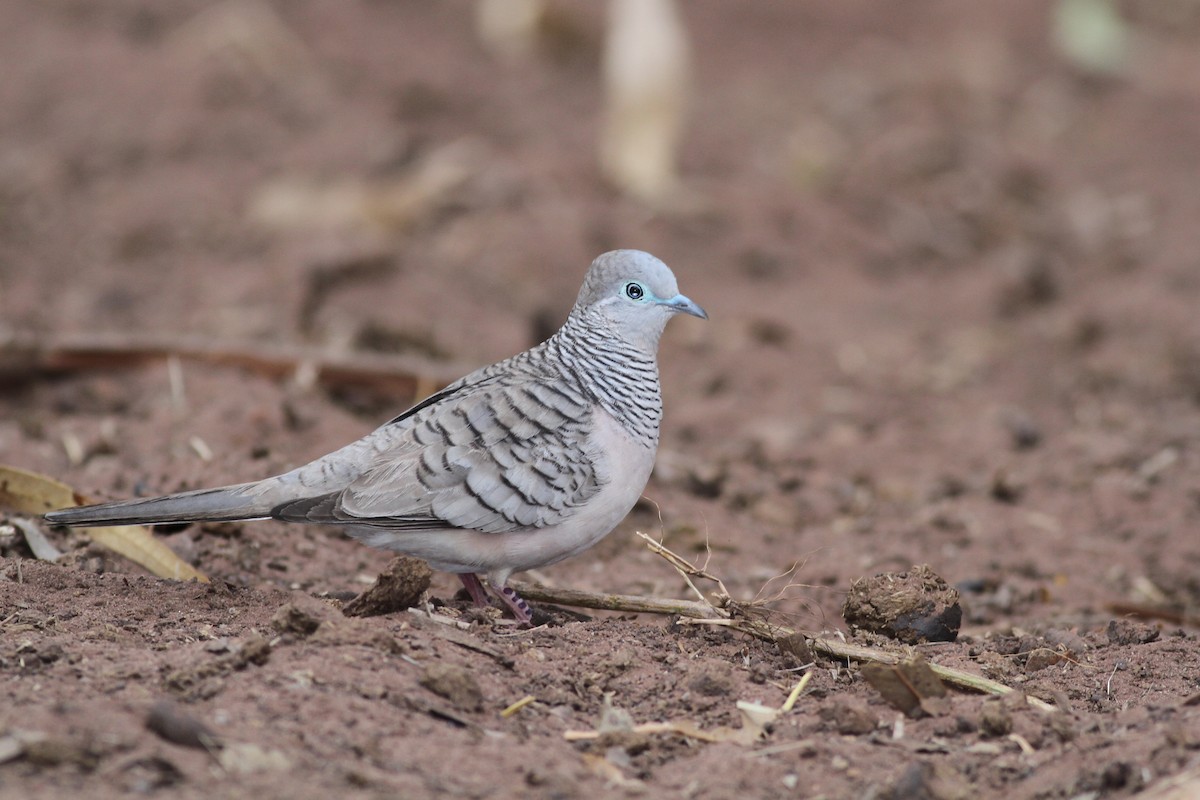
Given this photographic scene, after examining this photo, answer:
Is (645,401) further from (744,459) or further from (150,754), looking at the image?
(744,459)

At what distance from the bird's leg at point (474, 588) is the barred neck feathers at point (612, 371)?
2.57 ft

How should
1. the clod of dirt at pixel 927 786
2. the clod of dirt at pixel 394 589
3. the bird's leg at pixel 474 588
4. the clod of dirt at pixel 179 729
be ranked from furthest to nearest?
the bird's leg at pixel 474 588 < the clod of dirt at pixel 394 589 < the clod of dirt at pixel 927 786 < the clod of dirt at pixel 179 729

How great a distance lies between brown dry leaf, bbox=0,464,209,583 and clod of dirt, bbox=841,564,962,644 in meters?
2.33

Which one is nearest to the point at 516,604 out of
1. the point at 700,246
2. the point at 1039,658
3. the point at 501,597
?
the point at 501,597

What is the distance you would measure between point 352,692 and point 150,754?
2.16ft

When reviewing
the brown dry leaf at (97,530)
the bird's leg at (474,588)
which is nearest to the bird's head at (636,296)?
the bird's leg at (474,588)

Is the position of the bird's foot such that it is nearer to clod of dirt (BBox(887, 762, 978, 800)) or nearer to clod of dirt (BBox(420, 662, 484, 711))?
clod of dirt (BBox(420, 662, 484, 711))

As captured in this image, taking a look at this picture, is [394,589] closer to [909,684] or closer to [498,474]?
[498,474]

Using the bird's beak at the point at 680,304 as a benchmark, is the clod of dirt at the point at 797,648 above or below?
below

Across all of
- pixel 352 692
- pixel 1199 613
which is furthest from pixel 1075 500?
pixel 352 692

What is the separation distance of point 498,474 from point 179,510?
Result: 1.06 meters

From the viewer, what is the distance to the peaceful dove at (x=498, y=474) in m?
4.72

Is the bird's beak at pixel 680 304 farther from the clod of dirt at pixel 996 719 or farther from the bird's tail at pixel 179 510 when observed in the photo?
the clod of dirt at pixel 996 719

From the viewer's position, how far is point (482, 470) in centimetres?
482
